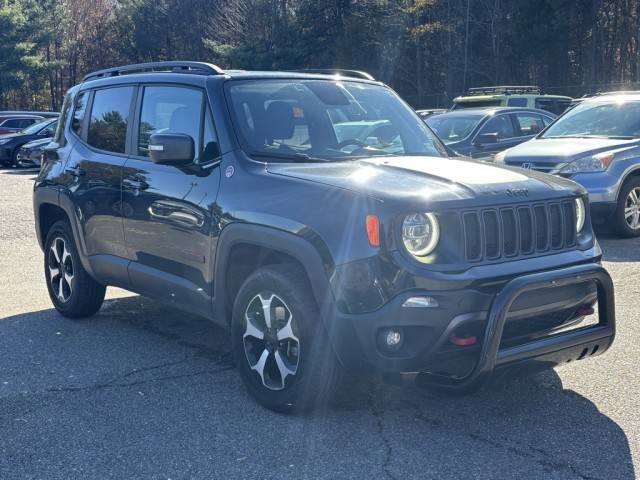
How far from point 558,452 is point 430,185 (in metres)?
1.45

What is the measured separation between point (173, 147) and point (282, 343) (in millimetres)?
1365

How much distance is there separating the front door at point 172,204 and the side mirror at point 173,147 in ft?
0.48

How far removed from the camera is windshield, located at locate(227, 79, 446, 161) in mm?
4941

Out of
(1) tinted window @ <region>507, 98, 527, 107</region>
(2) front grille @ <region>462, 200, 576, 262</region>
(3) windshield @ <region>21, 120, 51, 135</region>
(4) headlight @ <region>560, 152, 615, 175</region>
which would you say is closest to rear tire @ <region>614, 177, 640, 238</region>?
(4) headlight @ <region>560, 152, 615, 175</region>

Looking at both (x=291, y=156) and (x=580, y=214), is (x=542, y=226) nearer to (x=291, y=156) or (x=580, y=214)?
(x=580, y=214)

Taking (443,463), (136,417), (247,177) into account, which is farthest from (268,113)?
(443,463)

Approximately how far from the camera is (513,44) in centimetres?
3903

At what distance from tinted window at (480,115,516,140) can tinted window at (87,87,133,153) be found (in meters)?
8.01

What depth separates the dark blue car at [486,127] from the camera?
12.9 metres

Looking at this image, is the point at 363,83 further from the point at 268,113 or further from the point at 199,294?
the point at 199,294

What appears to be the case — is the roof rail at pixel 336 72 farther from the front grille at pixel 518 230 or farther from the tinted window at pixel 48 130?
the tinted window at pixel 48 130

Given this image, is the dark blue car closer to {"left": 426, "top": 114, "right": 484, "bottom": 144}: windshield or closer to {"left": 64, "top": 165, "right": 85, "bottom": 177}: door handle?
{"left": 426, "top": 114, "right": 484, "bottom": 144}: windshield

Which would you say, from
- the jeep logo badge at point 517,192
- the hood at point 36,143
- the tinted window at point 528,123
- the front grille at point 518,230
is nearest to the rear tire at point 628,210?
the tinted window at point 528,123

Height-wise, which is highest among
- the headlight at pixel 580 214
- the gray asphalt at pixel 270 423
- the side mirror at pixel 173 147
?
the side mirror at pixel 173 147
